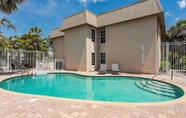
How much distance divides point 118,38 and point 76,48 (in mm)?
5721

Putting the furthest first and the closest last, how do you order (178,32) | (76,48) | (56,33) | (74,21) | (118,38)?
(56,33) → (178,32) → (76,48) → (74,21) → (118,38)

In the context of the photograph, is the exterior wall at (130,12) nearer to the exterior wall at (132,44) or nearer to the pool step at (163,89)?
the exterior wall at (132,44)

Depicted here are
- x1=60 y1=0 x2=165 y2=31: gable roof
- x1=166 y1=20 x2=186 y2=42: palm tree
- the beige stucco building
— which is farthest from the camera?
x1=166 y1=20 x2=186 y2=42: palm tree

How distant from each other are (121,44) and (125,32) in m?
1.43

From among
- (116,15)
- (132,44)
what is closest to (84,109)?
(132,44)

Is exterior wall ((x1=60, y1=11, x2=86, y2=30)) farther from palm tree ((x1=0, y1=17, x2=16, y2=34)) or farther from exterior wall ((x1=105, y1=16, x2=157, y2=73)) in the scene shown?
palm tree ((x1=0, y1=17, x2=16, y2=34))

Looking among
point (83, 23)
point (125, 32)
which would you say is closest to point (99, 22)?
point (83, 23)

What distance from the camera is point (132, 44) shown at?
12.1m

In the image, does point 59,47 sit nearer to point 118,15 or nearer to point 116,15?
point 116,15

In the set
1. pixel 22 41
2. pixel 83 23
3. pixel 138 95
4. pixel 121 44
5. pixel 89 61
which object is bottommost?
pixel 138 95

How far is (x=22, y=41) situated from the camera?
17875 millimetres

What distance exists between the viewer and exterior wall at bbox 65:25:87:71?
14.0 metres

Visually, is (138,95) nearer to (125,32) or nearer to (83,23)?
(125,32)

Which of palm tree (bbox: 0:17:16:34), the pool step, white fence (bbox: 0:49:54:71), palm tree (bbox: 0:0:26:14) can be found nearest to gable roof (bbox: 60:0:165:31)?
white fence (bbox: 0:49:54:71)
